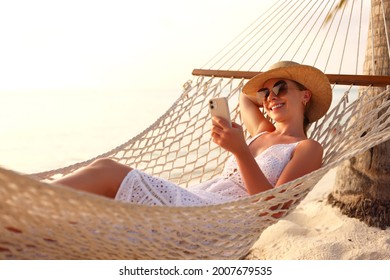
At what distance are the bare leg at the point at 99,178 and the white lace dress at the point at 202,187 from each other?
21 mm

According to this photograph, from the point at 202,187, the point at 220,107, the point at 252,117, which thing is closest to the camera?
the point at 220,107

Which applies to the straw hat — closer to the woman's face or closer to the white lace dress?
the woman's face

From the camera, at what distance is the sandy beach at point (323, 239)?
2350mm

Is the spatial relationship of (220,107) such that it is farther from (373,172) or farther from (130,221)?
(373,172)

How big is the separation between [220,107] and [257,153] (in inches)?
18.6

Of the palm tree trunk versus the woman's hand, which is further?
the palm tree trunk

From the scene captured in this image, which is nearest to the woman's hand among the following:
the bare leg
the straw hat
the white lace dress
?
the white lace dress

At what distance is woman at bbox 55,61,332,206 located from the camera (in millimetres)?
1480

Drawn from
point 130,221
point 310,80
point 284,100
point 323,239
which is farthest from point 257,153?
point 130,221

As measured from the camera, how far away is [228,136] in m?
1.62

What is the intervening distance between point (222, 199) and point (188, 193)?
0.18m

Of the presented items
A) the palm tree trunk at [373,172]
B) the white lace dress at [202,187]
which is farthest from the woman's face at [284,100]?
the palm tree trunk at [373,172]

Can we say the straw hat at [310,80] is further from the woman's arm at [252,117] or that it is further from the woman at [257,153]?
the woman's arm at [252,117]

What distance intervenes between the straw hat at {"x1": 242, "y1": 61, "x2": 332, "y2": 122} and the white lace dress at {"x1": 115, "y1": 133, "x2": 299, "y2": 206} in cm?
25
